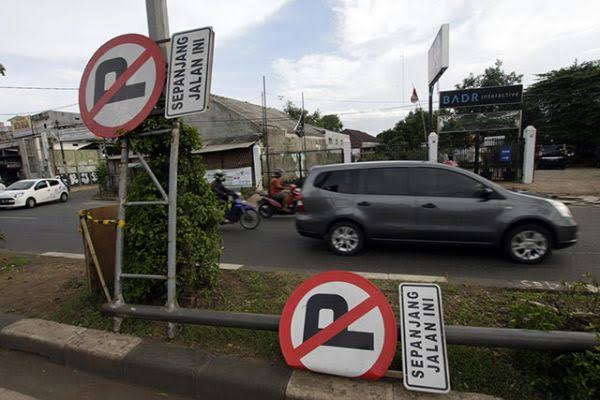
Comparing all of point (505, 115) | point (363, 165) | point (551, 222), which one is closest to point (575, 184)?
point (505, 115)

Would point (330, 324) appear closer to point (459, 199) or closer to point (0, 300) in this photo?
point (459, 199)

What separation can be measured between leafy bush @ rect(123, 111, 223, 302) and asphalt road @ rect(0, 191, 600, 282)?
6.42 ft

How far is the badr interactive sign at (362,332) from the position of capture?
6.36 feet

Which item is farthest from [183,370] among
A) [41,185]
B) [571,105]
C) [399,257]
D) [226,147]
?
[571,105]

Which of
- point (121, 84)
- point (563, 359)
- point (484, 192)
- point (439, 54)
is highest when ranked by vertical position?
point (439, 54)

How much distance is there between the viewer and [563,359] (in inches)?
75.7

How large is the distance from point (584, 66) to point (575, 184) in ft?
54.1

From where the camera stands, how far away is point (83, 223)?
9.65ft

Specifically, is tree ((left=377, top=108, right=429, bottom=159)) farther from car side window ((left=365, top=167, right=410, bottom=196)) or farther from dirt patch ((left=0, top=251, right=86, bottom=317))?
dirt patch ((left=0, top=251, right=86, bottom=317))

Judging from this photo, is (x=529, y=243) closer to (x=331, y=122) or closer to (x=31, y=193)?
(x=31, y=193)

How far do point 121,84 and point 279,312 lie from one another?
240 centimetres

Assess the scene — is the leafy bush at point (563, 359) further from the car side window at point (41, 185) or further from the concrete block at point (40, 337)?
the car side window at point (41, 185)

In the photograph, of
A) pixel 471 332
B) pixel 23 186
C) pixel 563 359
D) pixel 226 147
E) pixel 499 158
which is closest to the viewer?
pixel 563 359

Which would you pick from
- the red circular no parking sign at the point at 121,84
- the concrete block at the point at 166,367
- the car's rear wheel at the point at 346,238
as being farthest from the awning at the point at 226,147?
the concrete block at the point at 166,367
